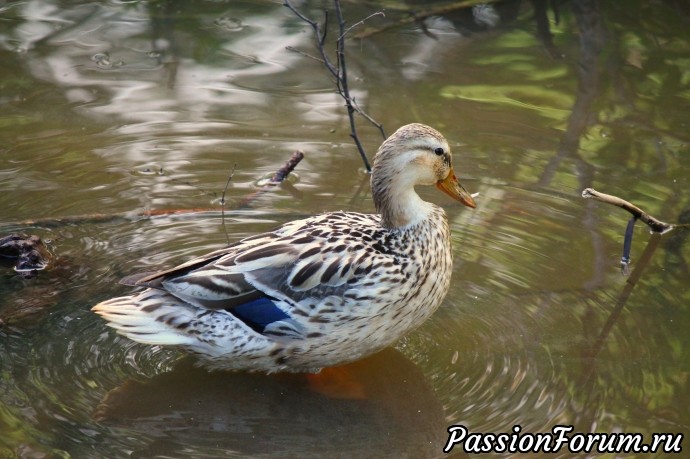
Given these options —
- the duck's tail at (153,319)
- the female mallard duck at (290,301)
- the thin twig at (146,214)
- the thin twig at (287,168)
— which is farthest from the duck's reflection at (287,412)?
the thin twig at (287,168)

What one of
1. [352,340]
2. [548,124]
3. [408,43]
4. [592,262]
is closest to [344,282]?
[352,340]

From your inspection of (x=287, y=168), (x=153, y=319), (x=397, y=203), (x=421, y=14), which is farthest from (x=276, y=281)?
(x=421, y=14)

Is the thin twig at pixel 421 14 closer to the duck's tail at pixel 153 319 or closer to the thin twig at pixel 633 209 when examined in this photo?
the thin twig at pixel 633 209

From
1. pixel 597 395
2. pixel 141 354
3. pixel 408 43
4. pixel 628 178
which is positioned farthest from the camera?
pixel 408 43

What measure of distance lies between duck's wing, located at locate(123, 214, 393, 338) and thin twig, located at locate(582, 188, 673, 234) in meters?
1.71

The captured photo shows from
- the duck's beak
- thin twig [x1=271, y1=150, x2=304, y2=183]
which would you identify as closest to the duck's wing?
the duck's beak

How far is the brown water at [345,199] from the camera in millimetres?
5516

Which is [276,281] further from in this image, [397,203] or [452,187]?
[452,187]

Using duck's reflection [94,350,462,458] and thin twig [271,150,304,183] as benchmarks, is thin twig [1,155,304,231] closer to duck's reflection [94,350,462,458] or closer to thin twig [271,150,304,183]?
thin twig [271,150,304,183]

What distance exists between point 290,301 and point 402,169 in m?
1.08

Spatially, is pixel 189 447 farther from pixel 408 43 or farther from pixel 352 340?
pixel 408 43

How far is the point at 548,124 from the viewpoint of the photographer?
897cm

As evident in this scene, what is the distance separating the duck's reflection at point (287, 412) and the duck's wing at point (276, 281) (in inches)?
16.2

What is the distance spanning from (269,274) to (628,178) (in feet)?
11.6
